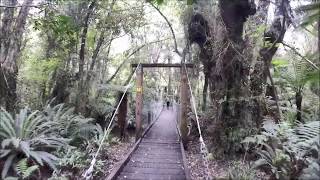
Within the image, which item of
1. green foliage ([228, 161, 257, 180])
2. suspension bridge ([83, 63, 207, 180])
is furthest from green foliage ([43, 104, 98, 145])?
green foliage ([228, 161, 257, 180])

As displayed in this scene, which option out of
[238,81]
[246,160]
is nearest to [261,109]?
[238,81]

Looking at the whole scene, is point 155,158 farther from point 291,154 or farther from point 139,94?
point 291,154

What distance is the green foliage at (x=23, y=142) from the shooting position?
5.46m

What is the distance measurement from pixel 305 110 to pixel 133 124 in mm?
7750

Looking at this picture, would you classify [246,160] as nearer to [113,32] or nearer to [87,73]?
[87,73]

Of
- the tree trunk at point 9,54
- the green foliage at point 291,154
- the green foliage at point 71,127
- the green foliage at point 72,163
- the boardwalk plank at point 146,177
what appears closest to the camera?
the green foliage at point 291,154

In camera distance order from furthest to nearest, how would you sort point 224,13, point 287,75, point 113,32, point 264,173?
point 113,32 → point 287,75 → point 224,13 → point 264,173

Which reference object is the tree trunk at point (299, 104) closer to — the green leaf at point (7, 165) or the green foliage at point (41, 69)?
the green leaf at point (7, 165)

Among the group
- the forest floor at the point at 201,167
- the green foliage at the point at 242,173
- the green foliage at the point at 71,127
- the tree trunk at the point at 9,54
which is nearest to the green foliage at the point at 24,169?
the green foliage at the point at 71,127

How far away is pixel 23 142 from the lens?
5660 millimetres

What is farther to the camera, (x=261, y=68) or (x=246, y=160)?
(x=261, y=68)

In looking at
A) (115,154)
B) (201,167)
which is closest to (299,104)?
(201,167)

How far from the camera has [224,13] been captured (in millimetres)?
6906

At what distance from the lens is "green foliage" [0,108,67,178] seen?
215 inches
